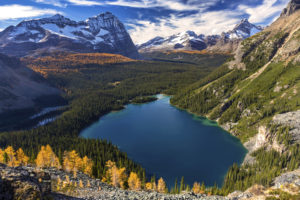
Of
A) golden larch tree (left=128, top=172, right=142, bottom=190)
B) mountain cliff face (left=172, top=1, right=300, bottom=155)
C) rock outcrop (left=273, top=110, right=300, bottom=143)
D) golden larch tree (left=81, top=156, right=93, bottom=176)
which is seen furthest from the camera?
mountain cliff face (left=172, top=1, right=300, bottom=155)

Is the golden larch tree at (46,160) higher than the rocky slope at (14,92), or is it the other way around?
the rocky slope at (14,92)

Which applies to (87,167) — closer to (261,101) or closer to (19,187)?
(19,187)

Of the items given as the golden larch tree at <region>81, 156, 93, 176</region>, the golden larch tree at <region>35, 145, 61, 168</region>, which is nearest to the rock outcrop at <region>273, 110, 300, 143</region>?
the golden larch tree at <region>81, 156, 93, 176</region>

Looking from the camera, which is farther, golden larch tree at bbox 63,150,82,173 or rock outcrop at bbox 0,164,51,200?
golden larch tree at bbox 63,150,82,173

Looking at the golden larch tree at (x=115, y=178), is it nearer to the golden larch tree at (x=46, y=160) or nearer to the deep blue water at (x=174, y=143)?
the golden larch tree at (x=46, y=160)

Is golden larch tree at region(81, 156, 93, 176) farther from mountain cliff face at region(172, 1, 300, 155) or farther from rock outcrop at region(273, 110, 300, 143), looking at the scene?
rock outcrop at region(273, 110, 300, 143)

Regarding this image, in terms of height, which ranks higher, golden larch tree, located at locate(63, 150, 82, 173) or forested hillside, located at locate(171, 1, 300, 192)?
forested hillside, located at locate(171, 1, 300, 192)

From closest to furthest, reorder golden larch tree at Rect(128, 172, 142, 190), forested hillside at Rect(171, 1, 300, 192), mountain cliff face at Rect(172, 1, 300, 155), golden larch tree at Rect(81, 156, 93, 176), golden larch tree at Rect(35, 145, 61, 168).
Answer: golden larch tree at Rect(128, 172, 142, 190) < golden larch tree at Rect(35, 145, 61, 168) < golden larch tree at Rect(81, 156, 93, 176) < forested hillside at Rect(171, 1, 300, 192) < mountain cliff face at Rect(172, 1, 300, 155)

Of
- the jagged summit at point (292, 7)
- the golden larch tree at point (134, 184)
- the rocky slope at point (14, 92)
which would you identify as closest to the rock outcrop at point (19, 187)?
the golden larch tree at point (134, 184)

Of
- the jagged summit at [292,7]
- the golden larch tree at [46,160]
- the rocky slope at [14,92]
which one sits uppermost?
the jagged summit at [292,7]

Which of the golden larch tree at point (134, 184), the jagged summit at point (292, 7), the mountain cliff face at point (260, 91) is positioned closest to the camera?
the golden larch tree at point (134, 184)
